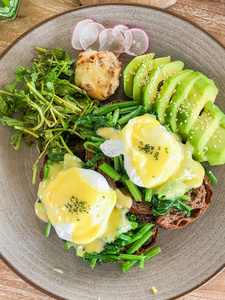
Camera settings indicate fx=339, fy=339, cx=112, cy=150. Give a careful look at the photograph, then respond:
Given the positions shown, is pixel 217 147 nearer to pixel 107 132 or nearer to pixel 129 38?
pixel 107 132

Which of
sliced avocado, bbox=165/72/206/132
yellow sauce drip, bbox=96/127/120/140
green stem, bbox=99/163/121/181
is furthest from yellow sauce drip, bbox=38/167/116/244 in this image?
sliced avocado, bbox=165/72/206/132

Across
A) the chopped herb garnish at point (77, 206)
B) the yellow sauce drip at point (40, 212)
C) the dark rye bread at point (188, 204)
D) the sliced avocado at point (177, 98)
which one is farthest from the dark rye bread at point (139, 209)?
the yellow sauce drip at point (40, 212)

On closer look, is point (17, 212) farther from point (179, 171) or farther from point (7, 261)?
point (179, 171)

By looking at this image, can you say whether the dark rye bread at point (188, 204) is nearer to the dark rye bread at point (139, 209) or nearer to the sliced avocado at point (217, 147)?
the dark rye bread at point (139, 209)

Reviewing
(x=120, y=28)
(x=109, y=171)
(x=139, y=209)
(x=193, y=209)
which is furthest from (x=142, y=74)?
(x=193, y=209)

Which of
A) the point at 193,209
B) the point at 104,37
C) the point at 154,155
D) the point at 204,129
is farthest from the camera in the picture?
the point at 104,37

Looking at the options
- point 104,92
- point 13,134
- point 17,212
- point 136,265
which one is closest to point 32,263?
point 17,212
